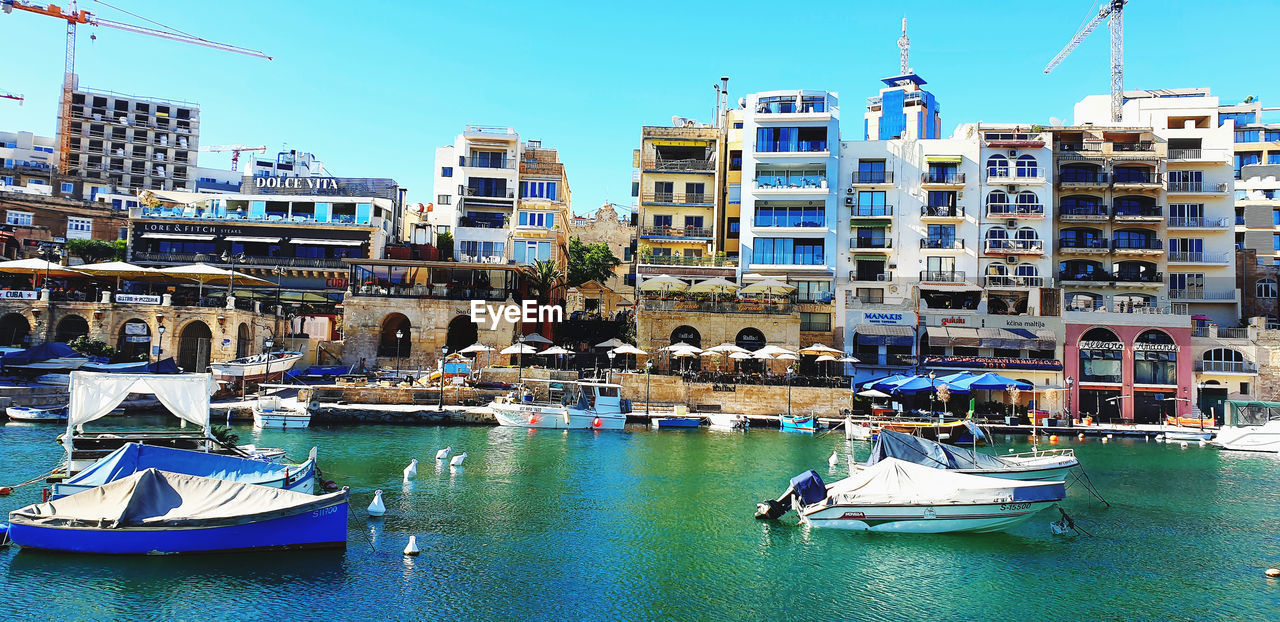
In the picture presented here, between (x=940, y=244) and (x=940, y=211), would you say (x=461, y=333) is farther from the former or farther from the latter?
(x=940, y=211)

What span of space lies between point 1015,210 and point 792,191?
48.2 feet

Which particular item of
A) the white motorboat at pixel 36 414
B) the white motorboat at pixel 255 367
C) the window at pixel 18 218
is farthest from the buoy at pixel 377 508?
the window at pixel 18 218

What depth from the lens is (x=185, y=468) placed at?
64.2 ft

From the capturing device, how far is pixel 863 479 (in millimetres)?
21781

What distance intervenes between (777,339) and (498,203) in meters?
24.7

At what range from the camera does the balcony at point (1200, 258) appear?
5362cm

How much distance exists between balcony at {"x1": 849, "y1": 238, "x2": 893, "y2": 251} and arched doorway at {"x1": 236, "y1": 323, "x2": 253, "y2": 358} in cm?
3876

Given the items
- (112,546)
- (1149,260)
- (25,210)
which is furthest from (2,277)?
(1149,260)

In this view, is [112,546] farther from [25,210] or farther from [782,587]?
[25,210]

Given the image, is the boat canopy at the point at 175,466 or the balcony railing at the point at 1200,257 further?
the balcony railing at the point at 1200,257

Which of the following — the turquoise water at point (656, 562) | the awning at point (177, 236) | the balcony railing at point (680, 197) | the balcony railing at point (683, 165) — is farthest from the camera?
the awning at point (177, 236)

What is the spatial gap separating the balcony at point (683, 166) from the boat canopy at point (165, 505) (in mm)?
42414

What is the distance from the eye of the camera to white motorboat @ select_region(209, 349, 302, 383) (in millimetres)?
42594

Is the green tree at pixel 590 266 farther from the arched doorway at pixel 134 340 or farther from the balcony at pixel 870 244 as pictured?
the arched doorway at pixel 134 340
